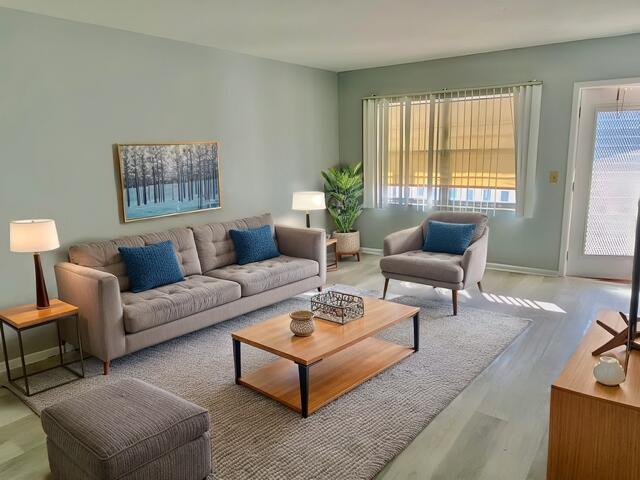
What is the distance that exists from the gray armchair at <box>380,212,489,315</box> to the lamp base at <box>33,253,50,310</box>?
287 cm

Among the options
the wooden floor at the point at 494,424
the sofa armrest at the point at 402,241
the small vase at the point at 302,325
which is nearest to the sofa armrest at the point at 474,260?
the wooden floor at the point at 494,424

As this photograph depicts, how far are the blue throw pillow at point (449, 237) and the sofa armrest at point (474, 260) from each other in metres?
0.12

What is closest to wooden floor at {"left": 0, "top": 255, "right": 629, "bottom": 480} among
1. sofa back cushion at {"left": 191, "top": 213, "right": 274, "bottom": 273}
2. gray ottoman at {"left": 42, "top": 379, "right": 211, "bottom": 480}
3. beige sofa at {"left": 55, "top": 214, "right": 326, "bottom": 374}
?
gray ottoman at {"left": 42, "top": 379, "right": 211, "bottom": 480}

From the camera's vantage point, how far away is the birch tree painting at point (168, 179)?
13.7 feet

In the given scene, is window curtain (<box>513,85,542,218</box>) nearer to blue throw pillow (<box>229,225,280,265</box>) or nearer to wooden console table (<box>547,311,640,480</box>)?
blue throw pillow (<box>229,225,280,265</box>)

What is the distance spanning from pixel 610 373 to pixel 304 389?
58.4 inches

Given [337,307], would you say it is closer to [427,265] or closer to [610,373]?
[427,265]

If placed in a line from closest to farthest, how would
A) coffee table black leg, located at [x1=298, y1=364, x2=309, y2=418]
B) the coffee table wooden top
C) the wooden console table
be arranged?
the wooden console table, coffee table black leg, located at [x1=298, y1=364, x2=309, y2=418], the coffee table wooden top

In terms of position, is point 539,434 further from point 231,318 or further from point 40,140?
point 40,140

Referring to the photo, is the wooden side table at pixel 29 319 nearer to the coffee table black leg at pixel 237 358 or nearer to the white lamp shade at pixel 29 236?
the white lamp shade at pixel 29 236

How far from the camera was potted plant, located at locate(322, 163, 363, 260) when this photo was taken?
629 centimetres

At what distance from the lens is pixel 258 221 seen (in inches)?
199

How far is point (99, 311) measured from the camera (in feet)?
10.5

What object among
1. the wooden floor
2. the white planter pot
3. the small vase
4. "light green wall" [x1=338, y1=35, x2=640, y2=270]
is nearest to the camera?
the wooden floor
